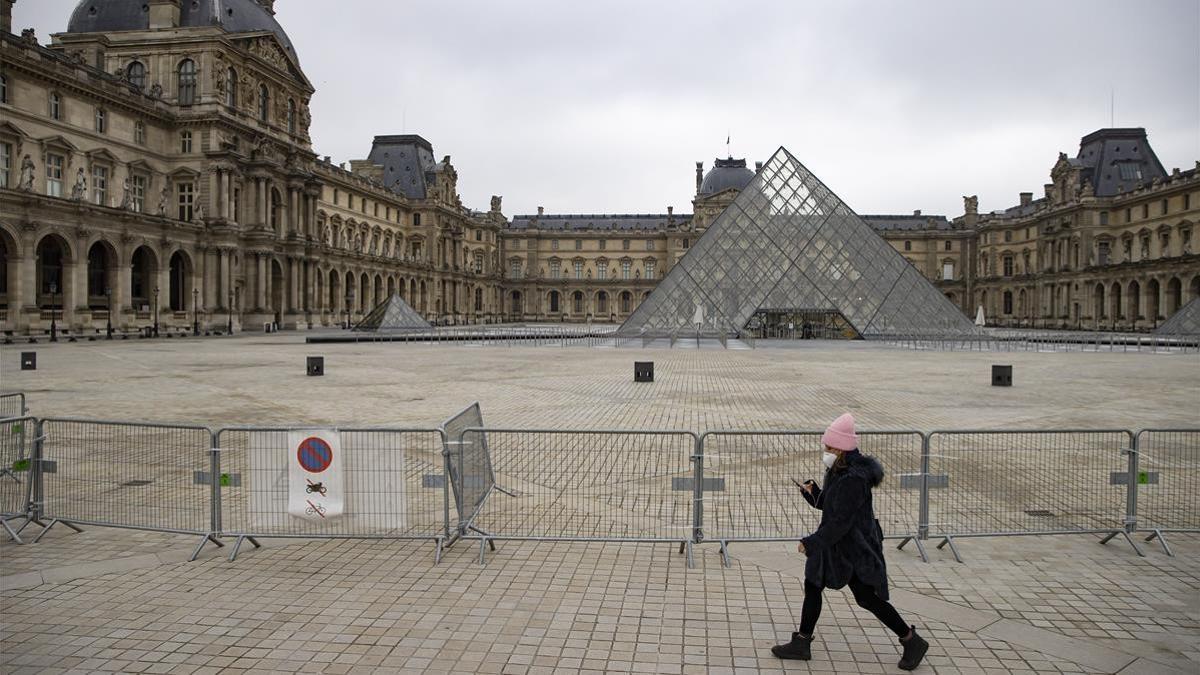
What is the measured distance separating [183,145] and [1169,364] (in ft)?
159

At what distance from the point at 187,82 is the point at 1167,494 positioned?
51.3 meters

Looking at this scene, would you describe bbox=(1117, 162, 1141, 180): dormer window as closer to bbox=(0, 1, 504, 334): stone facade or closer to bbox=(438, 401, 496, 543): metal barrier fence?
bbox=(0, 1, 504, 334): stone facade

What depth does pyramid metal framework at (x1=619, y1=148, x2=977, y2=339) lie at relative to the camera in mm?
39938

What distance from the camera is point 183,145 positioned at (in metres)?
45.8

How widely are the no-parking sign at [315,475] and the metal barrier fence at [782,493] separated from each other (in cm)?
274

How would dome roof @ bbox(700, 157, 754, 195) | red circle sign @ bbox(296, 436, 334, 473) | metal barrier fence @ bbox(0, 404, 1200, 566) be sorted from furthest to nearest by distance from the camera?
1. dome roof @ bbox(700, 157, 754, 195)
2. metal barrier fence @ bbox(0, 404, 1200, 566)
3. red circle sign @ bbox(296, 436, 334, 473)

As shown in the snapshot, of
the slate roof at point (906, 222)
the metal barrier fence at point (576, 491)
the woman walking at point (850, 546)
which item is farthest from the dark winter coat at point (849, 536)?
the slate roof at point (906, 222)

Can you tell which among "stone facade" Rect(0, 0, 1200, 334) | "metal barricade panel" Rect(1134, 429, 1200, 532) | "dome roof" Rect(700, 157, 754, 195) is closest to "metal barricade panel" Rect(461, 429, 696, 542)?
"metal barricade panel" Rect(1134, 429, 1200, 532)

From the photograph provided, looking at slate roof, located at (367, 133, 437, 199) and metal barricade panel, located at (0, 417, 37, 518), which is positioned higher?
slate roof, located at (367, 133, 437, 199)

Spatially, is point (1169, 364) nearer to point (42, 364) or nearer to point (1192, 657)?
point (1192, 657)

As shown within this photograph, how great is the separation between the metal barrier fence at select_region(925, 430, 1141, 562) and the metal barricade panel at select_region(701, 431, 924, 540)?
0.31 meters

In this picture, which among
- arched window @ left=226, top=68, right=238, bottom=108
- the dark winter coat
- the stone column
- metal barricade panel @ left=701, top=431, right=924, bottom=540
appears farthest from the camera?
the stone column

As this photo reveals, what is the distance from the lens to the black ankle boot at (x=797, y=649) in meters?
4.25

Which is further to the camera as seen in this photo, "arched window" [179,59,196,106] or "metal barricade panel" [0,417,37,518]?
"arched window" [179,59,196,106]
